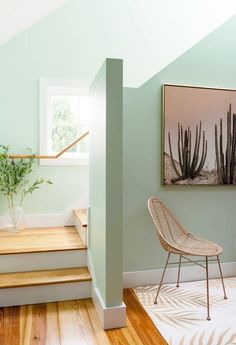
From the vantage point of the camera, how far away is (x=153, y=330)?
2.04 m

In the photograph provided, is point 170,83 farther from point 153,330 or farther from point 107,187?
point 153,330

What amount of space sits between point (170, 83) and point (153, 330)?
2.15 m

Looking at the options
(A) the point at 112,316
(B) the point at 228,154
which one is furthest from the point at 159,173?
(A) the point at 112,316

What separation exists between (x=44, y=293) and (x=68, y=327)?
44cm

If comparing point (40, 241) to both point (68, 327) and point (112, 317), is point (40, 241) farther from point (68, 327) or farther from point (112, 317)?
point (112, 317)

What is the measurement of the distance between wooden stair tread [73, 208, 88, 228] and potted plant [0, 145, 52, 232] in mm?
485

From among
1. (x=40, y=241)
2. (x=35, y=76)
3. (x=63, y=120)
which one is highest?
(x=35, y=76)

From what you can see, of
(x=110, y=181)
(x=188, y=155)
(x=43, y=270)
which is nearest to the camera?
(x=110, y=181)

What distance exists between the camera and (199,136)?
2.86 meters

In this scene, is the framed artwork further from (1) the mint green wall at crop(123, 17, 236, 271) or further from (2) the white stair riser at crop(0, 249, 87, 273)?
(2) the white stair riser at crop(0, 249, 87, 273)

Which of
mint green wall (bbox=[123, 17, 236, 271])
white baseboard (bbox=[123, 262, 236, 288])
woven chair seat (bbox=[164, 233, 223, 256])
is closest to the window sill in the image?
mint green wall (bbox=[123, 17, 236, 271])

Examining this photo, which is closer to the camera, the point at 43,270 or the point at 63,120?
the point at 43,270

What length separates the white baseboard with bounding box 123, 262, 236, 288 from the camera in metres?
2.74

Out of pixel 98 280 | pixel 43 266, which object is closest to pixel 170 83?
pixel 98 280
